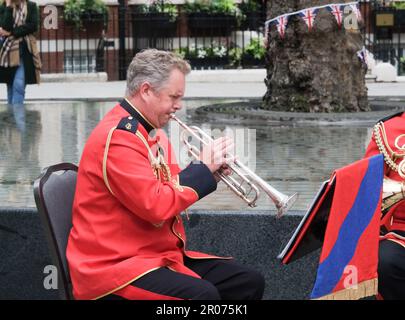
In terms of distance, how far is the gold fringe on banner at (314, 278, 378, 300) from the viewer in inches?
161

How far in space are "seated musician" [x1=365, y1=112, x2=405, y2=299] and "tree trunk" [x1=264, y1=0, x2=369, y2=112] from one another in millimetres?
5818

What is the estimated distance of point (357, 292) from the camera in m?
4.15

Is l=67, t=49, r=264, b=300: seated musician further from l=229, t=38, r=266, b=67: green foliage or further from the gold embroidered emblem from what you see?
l=229, t=38, r=266, b=67: green foliage

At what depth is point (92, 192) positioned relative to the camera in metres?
4.02

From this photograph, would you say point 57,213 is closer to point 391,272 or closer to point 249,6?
point 391,272

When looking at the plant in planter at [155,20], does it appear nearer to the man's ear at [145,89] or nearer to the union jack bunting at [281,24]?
the union jack bunting at [281,24]

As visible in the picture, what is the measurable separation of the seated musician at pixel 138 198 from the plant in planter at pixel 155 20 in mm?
19320

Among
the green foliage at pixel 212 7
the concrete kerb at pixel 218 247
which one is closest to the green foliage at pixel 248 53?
the green foliage at pixel 212 7

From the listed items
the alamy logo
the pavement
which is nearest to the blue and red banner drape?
the alamy logo

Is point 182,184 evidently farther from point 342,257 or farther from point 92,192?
point 342,257

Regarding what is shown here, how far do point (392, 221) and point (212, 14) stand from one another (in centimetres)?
1982

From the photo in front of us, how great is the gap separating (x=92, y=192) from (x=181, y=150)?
3.89 feet

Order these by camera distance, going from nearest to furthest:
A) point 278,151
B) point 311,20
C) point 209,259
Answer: point 209,259 < point 278,151 < point 311,20

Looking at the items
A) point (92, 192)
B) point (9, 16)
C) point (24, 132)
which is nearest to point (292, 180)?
point (92, 192)
